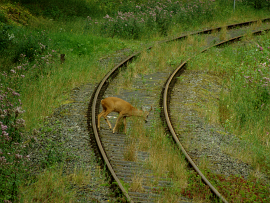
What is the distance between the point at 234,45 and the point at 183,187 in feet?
42.0

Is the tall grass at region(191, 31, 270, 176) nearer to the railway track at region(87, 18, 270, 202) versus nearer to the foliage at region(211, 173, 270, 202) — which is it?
the foliage at region(211, 173, 270, 202)

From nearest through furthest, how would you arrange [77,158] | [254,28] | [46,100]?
[77,158]
[46,100]
[254,28]

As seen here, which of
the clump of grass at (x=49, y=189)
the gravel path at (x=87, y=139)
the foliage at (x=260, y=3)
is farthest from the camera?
the foliage at (x=260, y=3)

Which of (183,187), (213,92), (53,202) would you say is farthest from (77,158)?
(213,92)

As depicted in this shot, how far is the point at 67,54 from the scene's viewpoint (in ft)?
48.9

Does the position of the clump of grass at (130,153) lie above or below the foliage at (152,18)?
below

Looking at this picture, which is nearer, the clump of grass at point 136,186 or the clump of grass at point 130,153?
the clump of grass at point 136,186

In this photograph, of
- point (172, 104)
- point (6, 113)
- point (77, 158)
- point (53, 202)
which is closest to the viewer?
point (53, 202)

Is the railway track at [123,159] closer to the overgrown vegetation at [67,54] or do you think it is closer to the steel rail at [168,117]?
the steel rail at [168,117]

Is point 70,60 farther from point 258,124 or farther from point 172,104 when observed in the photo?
point 258,124

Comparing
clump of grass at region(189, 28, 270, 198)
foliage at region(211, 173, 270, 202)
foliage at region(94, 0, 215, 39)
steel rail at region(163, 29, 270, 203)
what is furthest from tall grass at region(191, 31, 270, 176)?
foliage at region(94, 0, 215, 39)

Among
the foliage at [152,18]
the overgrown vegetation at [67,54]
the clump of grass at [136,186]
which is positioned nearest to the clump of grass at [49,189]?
the overgrown vegetation at [67,54]

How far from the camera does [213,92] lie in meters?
11.8

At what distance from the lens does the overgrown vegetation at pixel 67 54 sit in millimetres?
6411
